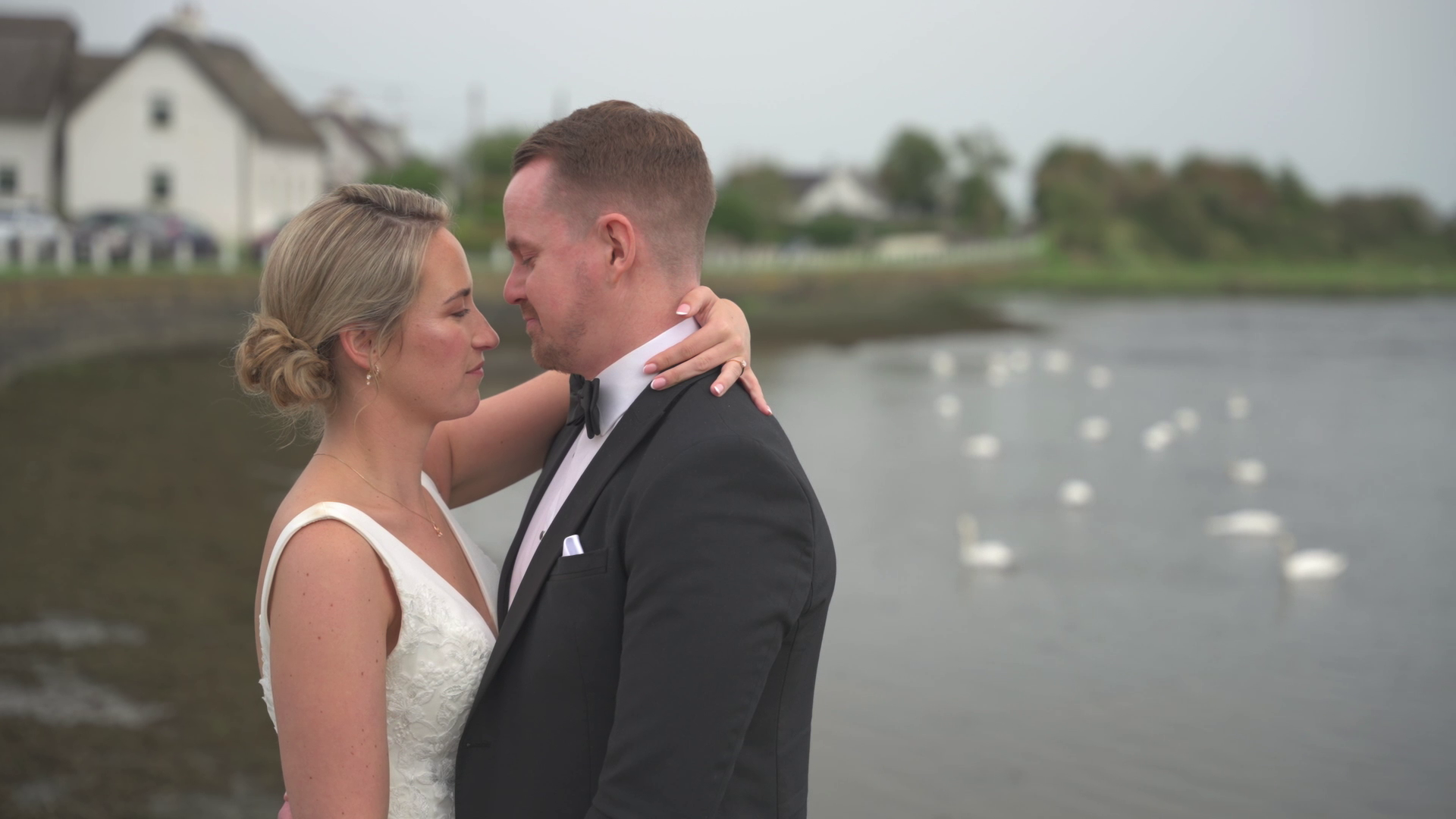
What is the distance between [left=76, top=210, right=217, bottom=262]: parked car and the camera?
28641mm

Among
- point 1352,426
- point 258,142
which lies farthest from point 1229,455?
point 258,142

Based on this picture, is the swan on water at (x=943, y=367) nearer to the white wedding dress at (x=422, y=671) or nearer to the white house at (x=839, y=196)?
the white wedding dress at (x=422, y=671)

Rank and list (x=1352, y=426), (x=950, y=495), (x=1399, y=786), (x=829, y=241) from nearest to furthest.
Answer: (x=1399, y=786) < (x=950, y=495) < (x=1352, y=426) < (x=829, y=241)

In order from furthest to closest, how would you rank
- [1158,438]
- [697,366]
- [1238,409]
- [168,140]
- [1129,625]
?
[168,140] < [1238,409] < [1158,438] < [1129,625] < [697,366]

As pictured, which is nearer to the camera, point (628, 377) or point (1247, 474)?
point (628, 377)

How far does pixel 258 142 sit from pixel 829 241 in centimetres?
3018

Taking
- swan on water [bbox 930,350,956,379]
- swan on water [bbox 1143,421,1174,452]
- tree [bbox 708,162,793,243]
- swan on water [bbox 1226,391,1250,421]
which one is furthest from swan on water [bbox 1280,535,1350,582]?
tree [bbox 708,162,793,243]

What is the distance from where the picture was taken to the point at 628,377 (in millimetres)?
2270

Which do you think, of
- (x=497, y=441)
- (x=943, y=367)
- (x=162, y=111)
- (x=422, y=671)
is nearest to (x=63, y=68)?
(x=162, y=111)

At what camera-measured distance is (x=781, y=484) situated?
198cm

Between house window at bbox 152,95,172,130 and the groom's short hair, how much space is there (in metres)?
40.4

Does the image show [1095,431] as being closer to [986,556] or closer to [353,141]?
[986,556]

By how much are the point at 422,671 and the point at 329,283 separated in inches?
28.7

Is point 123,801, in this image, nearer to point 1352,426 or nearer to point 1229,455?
point 1229,455
